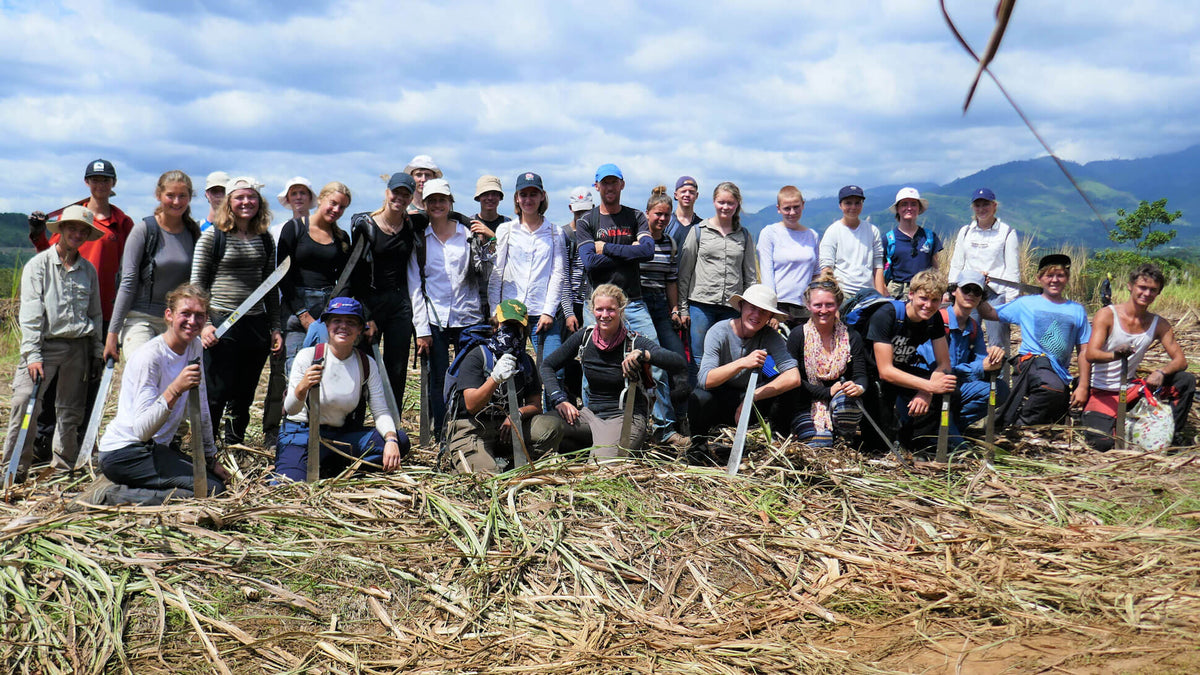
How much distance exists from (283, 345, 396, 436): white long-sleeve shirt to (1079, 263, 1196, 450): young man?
201 inches

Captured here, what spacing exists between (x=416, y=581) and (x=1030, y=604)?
8.75 ft

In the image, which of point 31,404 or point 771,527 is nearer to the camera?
point 771,527

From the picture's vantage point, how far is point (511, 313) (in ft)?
18.2

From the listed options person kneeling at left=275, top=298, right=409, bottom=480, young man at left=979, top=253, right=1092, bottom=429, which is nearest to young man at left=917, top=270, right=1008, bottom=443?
young man at left=979, top=253, right=1092, bottom=429

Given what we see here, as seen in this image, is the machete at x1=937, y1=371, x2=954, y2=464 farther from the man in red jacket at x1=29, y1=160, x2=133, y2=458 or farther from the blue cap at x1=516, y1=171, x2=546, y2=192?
the man in red jacket at x1=29, y1=160, x2=133, y2=458

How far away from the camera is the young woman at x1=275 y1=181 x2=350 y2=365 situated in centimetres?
592

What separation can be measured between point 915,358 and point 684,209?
7.22 feet

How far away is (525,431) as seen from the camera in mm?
5609

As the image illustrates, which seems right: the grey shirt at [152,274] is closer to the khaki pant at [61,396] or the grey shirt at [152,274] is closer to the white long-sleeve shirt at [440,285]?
the khaki pant at [61,396]

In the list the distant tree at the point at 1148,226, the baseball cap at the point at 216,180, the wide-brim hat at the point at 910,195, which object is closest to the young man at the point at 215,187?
the baseball cap at the point at 216,180

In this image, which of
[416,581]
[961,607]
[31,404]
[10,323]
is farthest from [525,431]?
[10,323]

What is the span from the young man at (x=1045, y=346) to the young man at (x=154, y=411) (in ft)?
18.0

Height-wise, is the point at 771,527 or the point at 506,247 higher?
the point at 506,247

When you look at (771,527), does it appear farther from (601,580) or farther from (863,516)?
(601,580)
